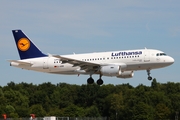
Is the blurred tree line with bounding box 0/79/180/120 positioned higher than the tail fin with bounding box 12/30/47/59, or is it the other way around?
the tail fin with bounding box 12/30/47/59

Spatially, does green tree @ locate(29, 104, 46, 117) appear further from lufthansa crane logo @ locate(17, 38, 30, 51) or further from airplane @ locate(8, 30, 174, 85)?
airplane @ locate(8, 30, 174, 85)

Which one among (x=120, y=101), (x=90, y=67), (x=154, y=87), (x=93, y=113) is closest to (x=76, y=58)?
(x=90, y=67)

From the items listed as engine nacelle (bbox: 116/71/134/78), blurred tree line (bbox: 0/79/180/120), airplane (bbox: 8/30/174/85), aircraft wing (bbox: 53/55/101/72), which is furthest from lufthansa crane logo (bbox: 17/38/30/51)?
blurred tree line (bbox: 0/79/180/120)

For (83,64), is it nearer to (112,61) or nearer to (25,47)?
(112,61)

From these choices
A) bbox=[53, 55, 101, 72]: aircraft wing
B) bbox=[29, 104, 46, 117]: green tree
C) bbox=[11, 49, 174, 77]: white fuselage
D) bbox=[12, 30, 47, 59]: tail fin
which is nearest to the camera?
bbox=[11, 49, 174, 77]: white fuselage

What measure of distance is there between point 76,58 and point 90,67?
2753 millimetres

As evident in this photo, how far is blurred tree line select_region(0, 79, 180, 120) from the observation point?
155 metres

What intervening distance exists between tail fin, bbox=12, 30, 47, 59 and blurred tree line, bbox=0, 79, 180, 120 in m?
50.4

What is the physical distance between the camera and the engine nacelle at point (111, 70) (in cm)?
8381

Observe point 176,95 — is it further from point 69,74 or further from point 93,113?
point 69,74

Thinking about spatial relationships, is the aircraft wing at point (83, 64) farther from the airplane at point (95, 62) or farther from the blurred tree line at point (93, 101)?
the blurred tree line at point (93, 101)

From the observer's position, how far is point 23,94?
183000 millimetres

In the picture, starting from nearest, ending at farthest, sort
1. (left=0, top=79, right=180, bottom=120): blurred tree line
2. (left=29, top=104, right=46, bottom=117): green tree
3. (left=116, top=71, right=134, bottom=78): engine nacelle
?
(left=116, top=71, right=134, bottom=78): engine nacelle
(left=0, top=79, right=180, bottom=120): blurred tree line
(left=29, top=104, right=46, bottom=117): green tree

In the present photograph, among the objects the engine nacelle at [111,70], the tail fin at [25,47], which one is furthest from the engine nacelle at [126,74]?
the tail fin at [25,47]
